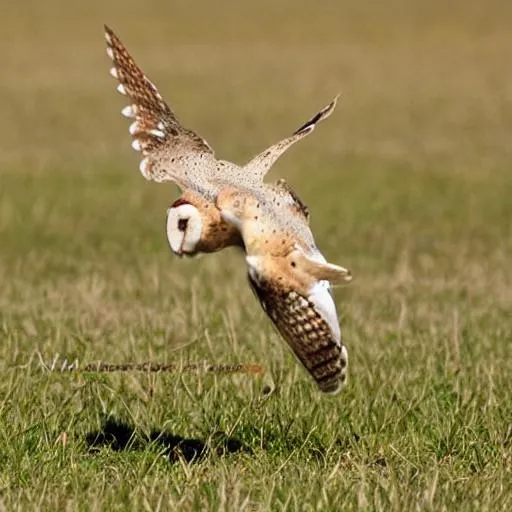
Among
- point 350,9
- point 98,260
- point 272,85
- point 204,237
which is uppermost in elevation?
point 350,9

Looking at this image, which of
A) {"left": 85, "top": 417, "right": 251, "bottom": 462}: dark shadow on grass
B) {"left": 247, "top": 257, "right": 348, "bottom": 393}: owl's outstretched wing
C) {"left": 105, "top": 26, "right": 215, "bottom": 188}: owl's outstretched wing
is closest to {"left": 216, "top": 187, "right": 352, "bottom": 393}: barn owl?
{"left": 247, "top": 257, "right": 348, "bottom": 393}: owl's outstretched wing

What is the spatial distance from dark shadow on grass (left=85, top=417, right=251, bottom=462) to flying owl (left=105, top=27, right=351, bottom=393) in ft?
2.50

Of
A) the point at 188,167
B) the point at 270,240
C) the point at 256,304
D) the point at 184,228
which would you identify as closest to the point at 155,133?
the point at 188,167

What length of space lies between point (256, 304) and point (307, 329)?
4.03m

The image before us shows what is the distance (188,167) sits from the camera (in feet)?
14.5

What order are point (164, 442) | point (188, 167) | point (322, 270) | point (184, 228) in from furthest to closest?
point (164, 442) < point (188, 167) < point (184, 228) < point (322, 270)

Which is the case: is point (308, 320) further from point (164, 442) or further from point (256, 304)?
point (256, 304)

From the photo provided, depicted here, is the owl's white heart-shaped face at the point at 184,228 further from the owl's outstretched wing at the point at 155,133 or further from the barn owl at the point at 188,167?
the owl's outstretched wing at the point at 155,133

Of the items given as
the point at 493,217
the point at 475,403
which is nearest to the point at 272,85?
→ the point at 493,217

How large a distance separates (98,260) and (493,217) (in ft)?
14.0

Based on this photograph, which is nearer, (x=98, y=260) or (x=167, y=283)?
(x=167, y=283)

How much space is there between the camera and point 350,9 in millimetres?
37812

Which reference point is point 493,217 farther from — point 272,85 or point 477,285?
point 272,85

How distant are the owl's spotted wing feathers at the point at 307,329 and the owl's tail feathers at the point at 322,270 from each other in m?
0.07
